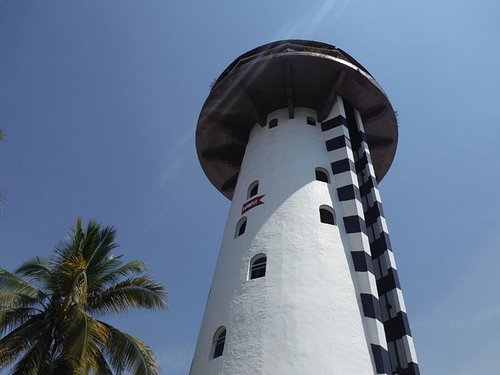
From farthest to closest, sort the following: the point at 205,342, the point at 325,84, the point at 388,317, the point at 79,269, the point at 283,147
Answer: the point at 325,84
the point at 283,147
the point at 388,317
the point at 205,342
the point at 79,269

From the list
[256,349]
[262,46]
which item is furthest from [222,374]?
[262,46]

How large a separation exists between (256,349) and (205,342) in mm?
2497

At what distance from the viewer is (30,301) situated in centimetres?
1384

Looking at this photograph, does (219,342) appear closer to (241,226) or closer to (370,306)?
(370,306)

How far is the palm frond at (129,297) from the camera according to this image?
14627 mm

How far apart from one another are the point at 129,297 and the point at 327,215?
7.89m

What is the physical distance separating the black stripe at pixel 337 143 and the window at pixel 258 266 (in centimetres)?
640

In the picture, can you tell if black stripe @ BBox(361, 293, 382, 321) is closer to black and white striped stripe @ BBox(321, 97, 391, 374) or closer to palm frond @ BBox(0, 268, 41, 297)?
black and white striped stripe @ BBox(321, 97, 391, 374)

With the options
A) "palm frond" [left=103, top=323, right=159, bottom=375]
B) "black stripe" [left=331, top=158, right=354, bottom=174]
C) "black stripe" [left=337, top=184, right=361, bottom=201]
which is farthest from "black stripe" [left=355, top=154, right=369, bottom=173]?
"palm frond" [left=103, top=323, right=159, bottom=375]

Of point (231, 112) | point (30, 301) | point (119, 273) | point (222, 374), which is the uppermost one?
point (231, 112)

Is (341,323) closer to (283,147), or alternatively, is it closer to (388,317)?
(388,317)

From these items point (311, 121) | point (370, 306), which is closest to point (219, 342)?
point (370, 306)

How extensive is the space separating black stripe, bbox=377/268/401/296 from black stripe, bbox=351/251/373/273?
1.41 metres

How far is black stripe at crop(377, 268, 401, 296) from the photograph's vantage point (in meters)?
16.9
